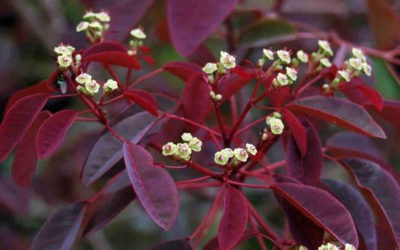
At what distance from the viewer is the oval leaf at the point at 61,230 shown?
1.15 metres

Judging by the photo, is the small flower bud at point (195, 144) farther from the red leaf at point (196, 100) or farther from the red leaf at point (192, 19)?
the red leaf at point (192, 19)

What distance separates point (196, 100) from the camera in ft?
4.09

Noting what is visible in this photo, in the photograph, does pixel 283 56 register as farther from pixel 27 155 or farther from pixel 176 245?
pixel 27 155

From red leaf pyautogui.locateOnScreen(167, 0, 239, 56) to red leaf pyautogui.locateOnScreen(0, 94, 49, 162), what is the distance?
0.39 metres

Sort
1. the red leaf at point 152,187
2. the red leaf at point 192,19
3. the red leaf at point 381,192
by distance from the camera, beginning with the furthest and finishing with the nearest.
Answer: the red leaf at point 192,19, the red leaf at point 381,192, the red leaf at point 152,187

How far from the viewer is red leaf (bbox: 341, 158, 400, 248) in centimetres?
109

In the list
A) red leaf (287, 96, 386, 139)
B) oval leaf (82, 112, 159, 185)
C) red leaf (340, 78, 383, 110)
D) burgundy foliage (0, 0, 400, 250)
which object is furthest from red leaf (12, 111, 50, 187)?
red leaf (340, 78, 383, 110)

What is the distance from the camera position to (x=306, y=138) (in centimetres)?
114

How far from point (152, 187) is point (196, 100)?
11.3 inches

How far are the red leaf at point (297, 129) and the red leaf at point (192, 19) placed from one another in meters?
0.36

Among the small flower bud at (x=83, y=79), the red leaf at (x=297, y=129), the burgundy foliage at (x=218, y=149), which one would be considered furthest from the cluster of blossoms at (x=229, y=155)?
the small flower bud at (x=83, y=79)

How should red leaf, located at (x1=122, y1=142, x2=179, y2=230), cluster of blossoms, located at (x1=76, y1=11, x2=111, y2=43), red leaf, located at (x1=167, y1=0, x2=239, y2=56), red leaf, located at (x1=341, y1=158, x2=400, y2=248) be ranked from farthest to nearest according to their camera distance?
red leaf, located at (x1=167, y1=0, x2=239, y2=56) < cluster of blossoms, located at (x1=76, y1=11, x2=111, y2=43) < red leaf, located at (x1=341, y1=158, x2=400, y2=248) < red leaf, located at (x1=122, y1=142, x2=179, y2=230)

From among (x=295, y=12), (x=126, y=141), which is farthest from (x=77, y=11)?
(x=126, y=141)

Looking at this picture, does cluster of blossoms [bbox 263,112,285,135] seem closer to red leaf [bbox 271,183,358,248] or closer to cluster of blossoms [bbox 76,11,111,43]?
red leaf [bbox 271,183,358,248]
